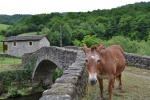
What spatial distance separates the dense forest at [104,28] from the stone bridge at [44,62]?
407 inches

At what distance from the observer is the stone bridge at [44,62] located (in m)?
18.5

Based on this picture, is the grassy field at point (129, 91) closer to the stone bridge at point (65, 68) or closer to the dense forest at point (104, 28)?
the stone bridge at point (65, 68)

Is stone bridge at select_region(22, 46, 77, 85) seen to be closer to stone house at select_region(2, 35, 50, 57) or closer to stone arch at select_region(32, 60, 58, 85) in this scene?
stone arch at select_region(32, 60, 58, 85)

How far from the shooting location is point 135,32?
164ft

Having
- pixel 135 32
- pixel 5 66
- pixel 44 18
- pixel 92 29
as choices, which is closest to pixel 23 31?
pixel 44 18

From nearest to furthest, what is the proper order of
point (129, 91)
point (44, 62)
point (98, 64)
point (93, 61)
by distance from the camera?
point (93, 61)
point (98, 64)
point (129, 91)
point (44, 62)

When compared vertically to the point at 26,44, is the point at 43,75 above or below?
below

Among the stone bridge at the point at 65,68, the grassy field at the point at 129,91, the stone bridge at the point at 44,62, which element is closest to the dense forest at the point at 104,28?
the stone bridge at the point at 44,62

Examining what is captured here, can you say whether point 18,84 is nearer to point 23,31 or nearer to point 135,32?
point 135,32

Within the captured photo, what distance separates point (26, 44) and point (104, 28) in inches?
784

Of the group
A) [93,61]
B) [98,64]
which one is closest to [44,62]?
[98,64]

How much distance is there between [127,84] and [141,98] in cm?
207

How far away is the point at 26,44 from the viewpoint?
42.8 meters

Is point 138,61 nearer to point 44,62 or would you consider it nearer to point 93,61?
point 93,61
